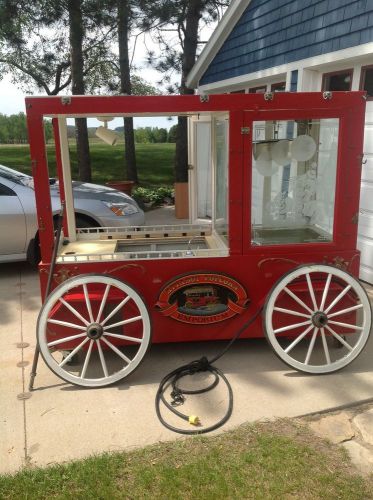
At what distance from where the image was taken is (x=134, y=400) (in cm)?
299

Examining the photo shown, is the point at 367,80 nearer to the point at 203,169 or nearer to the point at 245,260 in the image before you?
the point at 203,169

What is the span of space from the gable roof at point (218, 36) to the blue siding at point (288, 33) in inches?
3.1

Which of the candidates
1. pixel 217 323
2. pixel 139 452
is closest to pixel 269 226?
pixel 217 323

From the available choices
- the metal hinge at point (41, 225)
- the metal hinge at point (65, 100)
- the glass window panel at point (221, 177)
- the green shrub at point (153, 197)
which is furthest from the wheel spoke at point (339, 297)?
the green shrub at point (153, 197)

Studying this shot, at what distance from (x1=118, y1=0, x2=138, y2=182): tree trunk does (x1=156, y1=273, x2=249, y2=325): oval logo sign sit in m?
8.51

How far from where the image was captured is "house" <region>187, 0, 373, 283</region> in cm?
497

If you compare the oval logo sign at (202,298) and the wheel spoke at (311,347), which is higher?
the oval logo sign at (202,298)

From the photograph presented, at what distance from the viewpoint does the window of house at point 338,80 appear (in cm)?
532

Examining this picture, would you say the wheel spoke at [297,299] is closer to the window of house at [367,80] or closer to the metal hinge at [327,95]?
the metal hinge at [327,95]

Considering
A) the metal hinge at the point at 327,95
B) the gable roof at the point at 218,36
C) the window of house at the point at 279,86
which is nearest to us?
the metal hinge at the point at 327,95

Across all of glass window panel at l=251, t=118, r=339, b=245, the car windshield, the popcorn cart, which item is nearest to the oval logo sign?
the popcorn cart

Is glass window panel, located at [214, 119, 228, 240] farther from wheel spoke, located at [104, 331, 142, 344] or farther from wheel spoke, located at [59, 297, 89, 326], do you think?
wheel spoke, located at [59, 297, 89, 326]

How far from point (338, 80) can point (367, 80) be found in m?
0.57

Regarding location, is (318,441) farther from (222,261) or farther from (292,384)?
(222,261)
